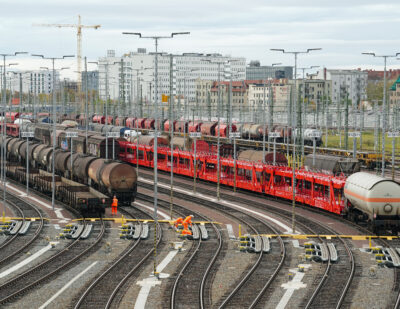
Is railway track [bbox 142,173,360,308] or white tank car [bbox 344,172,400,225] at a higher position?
white tank car [bbox 344,172,400,225]

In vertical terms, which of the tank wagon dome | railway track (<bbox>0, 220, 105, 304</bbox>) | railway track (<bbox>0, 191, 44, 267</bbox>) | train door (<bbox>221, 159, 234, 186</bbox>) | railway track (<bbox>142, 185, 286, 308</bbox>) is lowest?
railway track (<bbox>0, 191, 44, 267</bbox>)

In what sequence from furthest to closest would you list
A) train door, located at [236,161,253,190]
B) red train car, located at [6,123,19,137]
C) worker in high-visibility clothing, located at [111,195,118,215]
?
red train car, located at [6,123,19,137] → train door, located at [236,161,253,190] → worker in high-visibility clothing, located at [111,195,118,215]

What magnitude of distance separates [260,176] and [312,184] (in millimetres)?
8529

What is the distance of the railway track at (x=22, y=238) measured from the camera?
124 ft

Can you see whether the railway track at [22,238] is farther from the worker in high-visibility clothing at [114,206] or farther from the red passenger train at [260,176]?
the red passenger train at [260,176]

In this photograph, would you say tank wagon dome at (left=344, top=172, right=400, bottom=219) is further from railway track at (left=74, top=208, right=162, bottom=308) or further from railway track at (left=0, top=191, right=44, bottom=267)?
railway track at (left=0, top=191, right=44, bottom=267)

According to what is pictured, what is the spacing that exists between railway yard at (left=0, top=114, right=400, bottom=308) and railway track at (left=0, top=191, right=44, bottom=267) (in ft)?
0.31

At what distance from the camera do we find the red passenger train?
49.6m

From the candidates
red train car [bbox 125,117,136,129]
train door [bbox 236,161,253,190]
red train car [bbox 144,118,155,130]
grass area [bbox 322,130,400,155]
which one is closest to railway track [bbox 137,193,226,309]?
train door [bbox 236,161,253,190]

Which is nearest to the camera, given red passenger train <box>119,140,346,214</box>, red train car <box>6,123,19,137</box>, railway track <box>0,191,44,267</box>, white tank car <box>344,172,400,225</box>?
railway track <box>0,191,44,267</box>

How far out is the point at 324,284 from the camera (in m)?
30.5

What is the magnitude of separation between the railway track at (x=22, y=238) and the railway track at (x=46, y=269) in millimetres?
2144

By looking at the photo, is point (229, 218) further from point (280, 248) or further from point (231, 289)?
point (231, 289)

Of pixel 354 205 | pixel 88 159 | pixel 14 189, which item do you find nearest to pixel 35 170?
pixel 14 189
